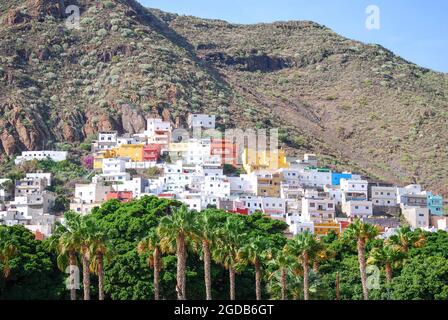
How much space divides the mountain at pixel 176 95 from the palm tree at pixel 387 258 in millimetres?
68902

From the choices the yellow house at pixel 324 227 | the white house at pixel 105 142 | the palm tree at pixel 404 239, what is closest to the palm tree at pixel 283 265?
the palm tree at pixel 404 239

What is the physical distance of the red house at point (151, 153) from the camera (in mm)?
123438

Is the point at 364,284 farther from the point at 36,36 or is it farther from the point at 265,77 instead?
the point at 265,77

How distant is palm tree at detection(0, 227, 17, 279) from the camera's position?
2277 inches

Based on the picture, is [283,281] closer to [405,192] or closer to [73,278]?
[73,278]

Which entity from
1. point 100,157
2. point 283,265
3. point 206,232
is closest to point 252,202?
point 100,157

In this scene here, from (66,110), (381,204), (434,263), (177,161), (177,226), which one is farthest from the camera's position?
(66,110)

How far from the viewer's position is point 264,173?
114750 millimetres

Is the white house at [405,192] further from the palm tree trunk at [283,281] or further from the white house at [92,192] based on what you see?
the palm tree trunk at [283,281]

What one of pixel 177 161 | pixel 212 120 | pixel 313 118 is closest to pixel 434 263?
pixel 177 161

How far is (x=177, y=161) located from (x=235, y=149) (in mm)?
8791

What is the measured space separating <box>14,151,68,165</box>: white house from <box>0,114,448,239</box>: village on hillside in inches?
4.9

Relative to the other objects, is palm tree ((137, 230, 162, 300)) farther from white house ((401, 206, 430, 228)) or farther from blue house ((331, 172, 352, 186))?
blue house ((331, 172, 352, 186))

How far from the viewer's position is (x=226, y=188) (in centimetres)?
11112
